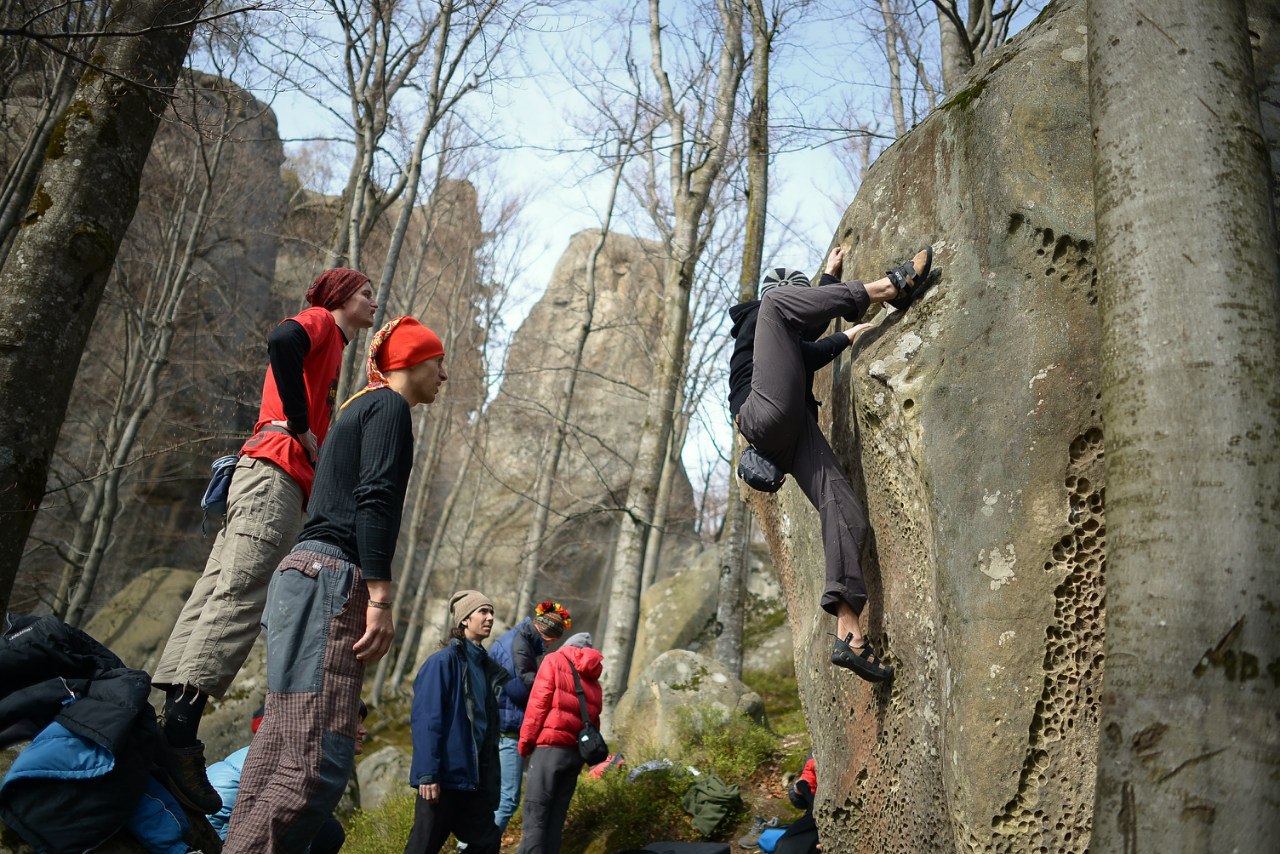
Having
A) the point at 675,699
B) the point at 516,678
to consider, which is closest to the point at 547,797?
the point at 516,678

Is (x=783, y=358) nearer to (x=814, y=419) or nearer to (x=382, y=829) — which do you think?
(x=814, y=419)

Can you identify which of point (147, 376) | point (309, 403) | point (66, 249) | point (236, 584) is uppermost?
point (147, 376)

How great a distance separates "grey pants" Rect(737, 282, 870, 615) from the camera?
4.23 meters

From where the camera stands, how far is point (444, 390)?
2358cm

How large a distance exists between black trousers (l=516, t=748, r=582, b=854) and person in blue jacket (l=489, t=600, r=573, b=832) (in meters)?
0.81

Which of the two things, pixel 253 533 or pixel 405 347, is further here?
pixel 253 533

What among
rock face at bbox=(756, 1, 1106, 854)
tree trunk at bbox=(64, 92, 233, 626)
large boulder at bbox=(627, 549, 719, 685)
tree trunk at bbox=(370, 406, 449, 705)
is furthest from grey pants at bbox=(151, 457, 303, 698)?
tree trunk at bbox=(370, 406, 449, 705)

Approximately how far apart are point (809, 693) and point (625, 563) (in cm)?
609

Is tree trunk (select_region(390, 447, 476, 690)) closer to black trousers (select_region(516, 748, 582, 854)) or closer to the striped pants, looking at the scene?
black trousers (select_region(516, 748, 582, 854))

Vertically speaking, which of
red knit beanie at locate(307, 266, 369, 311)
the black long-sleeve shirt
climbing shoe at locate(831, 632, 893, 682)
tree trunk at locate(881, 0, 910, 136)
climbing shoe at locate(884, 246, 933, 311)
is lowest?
climbing shoe at locate(831, 632, 893, 682)

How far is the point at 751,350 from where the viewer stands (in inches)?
189

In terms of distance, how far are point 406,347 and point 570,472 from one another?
25359 mm

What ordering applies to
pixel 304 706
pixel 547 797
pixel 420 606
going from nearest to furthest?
pixel 304 706 < pixel 547 797 < pixel 420 606

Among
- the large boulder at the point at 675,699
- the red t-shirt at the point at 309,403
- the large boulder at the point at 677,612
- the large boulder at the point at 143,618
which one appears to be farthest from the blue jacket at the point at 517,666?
the large boulder at the point at 677,612
